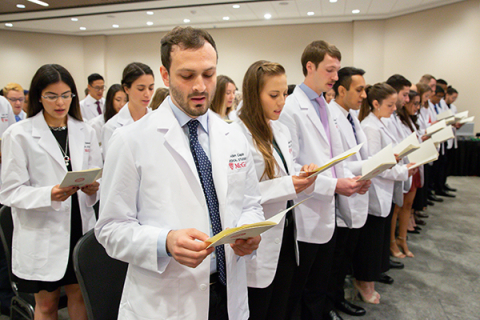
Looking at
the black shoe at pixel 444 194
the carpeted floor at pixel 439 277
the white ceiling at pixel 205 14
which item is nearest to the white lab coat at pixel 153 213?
the carpeted floor at pixel 439 277

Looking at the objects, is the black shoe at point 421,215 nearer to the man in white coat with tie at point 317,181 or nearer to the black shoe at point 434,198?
the black shoe at point 434,198

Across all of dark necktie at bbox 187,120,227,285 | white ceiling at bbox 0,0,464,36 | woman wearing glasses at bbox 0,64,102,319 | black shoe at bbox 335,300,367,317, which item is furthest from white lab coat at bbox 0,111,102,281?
white ceiling at bbox 0,0,464,36

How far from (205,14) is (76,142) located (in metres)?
7.96

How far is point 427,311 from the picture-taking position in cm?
276

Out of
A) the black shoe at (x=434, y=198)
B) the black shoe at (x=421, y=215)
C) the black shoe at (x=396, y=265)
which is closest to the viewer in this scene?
the black shoe at (x=396, y=265)

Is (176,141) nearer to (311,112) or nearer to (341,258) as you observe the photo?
(311,112)

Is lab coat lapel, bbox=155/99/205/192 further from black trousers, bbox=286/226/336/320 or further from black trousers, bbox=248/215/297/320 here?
black trousers, bbox=286/226/336/320

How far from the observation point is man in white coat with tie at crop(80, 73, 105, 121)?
206 inches

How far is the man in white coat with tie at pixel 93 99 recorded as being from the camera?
5227mm

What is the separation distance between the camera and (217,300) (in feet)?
4.07

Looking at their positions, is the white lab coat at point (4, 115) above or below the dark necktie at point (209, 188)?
above

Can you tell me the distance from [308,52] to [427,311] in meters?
2.23

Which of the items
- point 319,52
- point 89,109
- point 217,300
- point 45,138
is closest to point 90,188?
point 45,138

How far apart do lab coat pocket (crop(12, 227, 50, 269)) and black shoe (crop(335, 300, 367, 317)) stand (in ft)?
7.07
